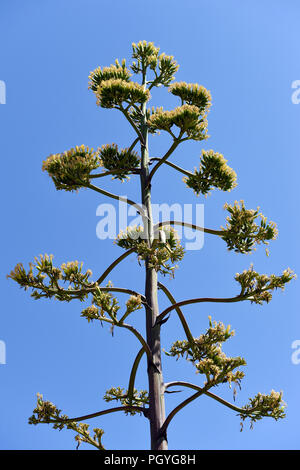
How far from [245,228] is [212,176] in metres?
1.22

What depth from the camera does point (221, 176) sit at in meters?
8.30

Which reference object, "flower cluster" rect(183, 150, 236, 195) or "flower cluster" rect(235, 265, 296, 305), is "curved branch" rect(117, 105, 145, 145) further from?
"flower cluster" rect(235, 265, 296, 305)

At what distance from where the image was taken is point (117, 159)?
29.5 feet

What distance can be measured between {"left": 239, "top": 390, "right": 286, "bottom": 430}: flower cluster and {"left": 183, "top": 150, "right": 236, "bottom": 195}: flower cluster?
3.67 meters

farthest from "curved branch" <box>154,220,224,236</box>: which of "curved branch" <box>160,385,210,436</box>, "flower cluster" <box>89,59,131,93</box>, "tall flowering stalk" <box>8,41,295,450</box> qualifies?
"flower cluster" <box>89,59,131,93</box>

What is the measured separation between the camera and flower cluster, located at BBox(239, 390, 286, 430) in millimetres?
7109

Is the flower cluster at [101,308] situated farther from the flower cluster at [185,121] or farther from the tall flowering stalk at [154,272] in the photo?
the flower cluster at [185,121]

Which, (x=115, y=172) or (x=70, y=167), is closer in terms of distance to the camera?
(x=70, y=167)

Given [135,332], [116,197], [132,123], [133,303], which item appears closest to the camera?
[133,303]

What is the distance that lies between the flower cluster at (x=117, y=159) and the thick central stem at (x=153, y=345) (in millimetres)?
463

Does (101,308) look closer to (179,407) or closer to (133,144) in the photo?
(179,407)

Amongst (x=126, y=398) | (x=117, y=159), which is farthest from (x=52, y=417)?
(x=117, y=159)

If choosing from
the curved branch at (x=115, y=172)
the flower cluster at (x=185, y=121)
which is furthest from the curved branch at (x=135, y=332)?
the flower cluster at (x=185, y=121)
